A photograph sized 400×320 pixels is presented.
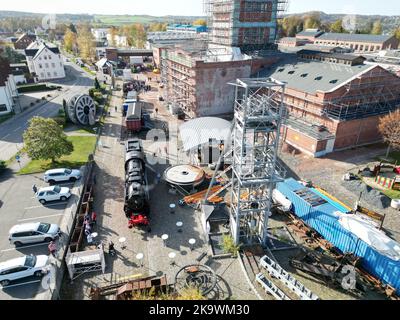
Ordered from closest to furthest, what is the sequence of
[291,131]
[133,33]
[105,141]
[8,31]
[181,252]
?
1. [181,252]
2. [291,131]
3. [105,141]
4. [133,33]
5. [8,31]

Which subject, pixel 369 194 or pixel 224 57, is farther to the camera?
pixel 224 57

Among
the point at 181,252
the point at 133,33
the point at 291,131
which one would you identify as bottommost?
the point at 181,252

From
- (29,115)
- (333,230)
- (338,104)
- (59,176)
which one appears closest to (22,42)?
(29,115)

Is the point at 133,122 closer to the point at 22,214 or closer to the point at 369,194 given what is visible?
the point at 22,214

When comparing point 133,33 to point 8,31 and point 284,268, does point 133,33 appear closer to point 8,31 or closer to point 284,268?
point 8,31

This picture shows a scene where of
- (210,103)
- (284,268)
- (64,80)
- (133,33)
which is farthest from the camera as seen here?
(133,33)

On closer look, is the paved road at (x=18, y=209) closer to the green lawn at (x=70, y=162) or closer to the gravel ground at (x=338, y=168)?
the green lawn at (x=70, y=162)

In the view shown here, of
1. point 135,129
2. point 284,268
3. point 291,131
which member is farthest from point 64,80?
point 284,268
